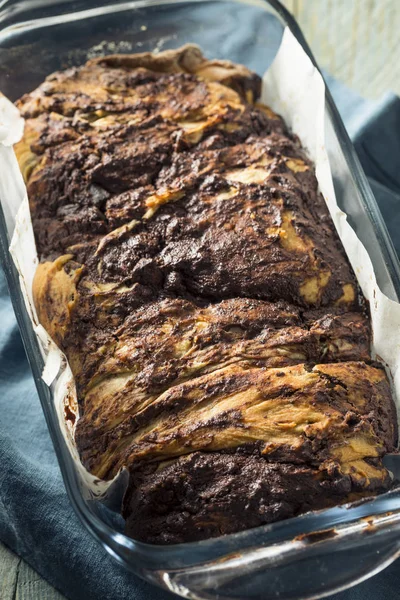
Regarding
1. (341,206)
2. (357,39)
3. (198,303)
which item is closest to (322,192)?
(341,206)

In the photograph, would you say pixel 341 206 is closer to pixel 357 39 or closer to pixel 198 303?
pixel 198 303

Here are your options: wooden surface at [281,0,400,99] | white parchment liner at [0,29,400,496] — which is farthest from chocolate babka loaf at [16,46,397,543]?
wooden surface at [281,0,400,99]

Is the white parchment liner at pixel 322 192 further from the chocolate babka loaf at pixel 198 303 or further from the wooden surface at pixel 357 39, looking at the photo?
the wooden surface at pixel 357 39

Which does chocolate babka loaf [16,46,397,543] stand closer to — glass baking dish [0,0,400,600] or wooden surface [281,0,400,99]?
glass baking dish [0,0,400,600]

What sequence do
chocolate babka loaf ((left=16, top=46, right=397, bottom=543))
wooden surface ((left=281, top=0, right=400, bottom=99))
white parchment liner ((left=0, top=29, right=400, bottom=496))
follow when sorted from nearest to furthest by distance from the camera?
1. chocolate babka loaf ((left=16, top=46, right=397, bottom=543))
2. white parchment liner ((left=0, top=29, right=400, bottom=496))
3. wooden surface ((left=281, top=0, right=400, bottom=99))

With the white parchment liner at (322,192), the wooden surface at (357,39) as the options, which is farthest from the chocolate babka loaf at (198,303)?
the wooden surface at (357,39)

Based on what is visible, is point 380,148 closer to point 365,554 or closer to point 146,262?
point 146,262

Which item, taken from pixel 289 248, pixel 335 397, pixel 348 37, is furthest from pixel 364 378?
pixel 348 37
